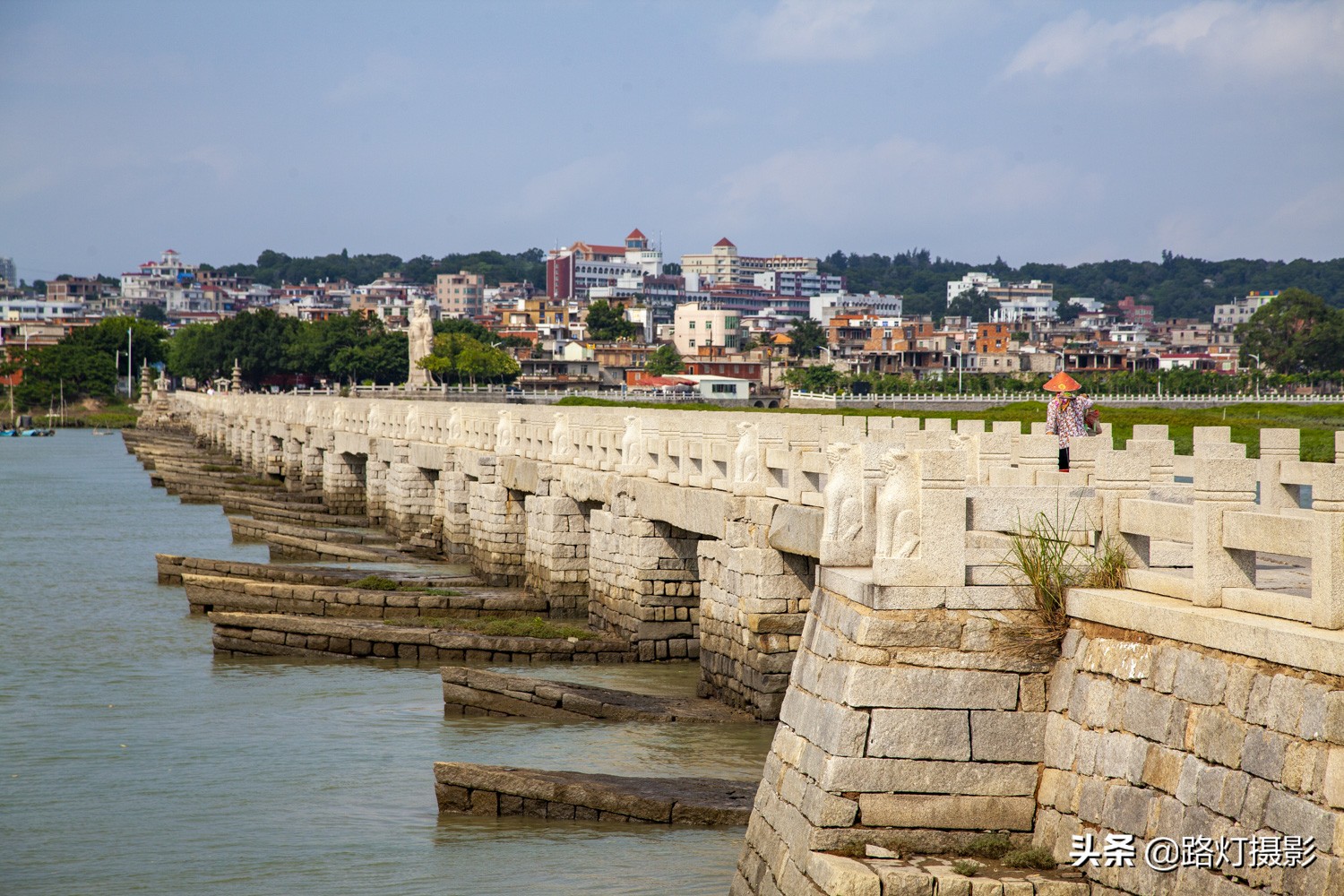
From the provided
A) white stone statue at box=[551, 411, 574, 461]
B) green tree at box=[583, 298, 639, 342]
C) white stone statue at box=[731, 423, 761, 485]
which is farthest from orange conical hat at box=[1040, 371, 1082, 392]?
green tree at box=[583, 298, 639, 342]

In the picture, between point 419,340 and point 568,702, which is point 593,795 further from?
point 419,340

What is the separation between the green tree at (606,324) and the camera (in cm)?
17350

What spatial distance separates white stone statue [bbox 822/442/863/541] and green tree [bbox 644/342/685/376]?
132855 mm

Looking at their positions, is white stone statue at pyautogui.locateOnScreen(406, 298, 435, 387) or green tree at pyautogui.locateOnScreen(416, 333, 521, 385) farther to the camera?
green tree at pyautogui.locateOnScreen(416, 333, 521, 385)

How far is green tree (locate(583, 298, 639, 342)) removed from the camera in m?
174

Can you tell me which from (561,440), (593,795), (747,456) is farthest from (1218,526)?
(561,440)

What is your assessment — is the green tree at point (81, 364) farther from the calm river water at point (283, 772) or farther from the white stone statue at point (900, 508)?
the white stone statue at point (900, 508)

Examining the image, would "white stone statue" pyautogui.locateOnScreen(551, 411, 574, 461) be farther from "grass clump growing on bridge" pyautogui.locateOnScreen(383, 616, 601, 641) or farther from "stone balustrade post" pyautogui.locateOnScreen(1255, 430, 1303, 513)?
"stone balustrade post" pyautogui.locateOnScreen(1255, 430, 1303, 513)

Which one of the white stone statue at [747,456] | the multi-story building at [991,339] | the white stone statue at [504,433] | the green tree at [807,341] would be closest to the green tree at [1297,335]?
Answer: the multi-story building at [991,339]

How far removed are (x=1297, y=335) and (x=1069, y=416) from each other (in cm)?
11768

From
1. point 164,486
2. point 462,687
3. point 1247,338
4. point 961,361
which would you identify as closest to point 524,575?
point 462,687

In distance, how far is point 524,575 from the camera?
24.8 metres

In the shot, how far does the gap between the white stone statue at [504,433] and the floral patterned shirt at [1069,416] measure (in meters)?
12.5

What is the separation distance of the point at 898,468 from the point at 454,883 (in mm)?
5413
